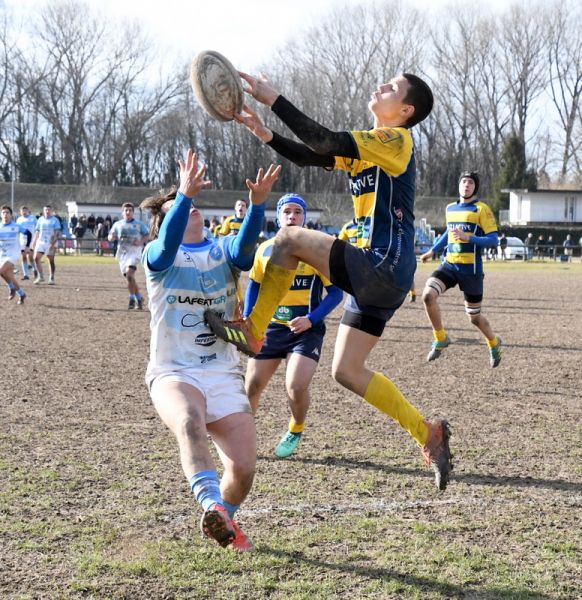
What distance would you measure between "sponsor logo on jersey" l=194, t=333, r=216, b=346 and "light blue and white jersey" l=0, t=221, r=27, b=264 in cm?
1515

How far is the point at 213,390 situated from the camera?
445 centimetres

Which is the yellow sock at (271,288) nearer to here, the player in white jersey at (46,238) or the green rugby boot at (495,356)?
the green rugby boot at (495,356)

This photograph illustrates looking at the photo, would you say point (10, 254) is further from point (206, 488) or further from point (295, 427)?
point (206, 488)

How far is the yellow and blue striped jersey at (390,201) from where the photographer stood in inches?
196

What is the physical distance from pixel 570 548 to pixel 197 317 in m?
2.31

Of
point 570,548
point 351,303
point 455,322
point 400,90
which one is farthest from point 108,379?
point 455,322

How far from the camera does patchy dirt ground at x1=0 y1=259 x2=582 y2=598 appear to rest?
4070 mm

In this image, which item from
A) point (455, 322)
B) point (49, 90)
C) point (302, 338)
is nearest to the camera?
point (302, 338)

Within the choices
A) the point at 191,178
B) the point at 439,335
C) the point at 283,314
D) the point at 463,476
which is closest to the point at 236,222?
the point at 439,335

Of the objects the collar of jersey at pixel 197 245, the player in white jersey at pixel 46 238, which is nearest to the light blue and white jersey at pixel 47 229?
the player in white jersey at pixel 46 238

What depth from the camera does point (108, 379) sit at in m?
9.59

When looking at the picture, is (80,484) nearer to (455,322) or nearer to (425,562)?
(425,562)

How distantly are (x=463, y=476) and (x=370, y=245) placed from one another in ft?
6.07

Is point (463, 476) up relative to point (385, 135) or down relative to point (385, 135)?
down
